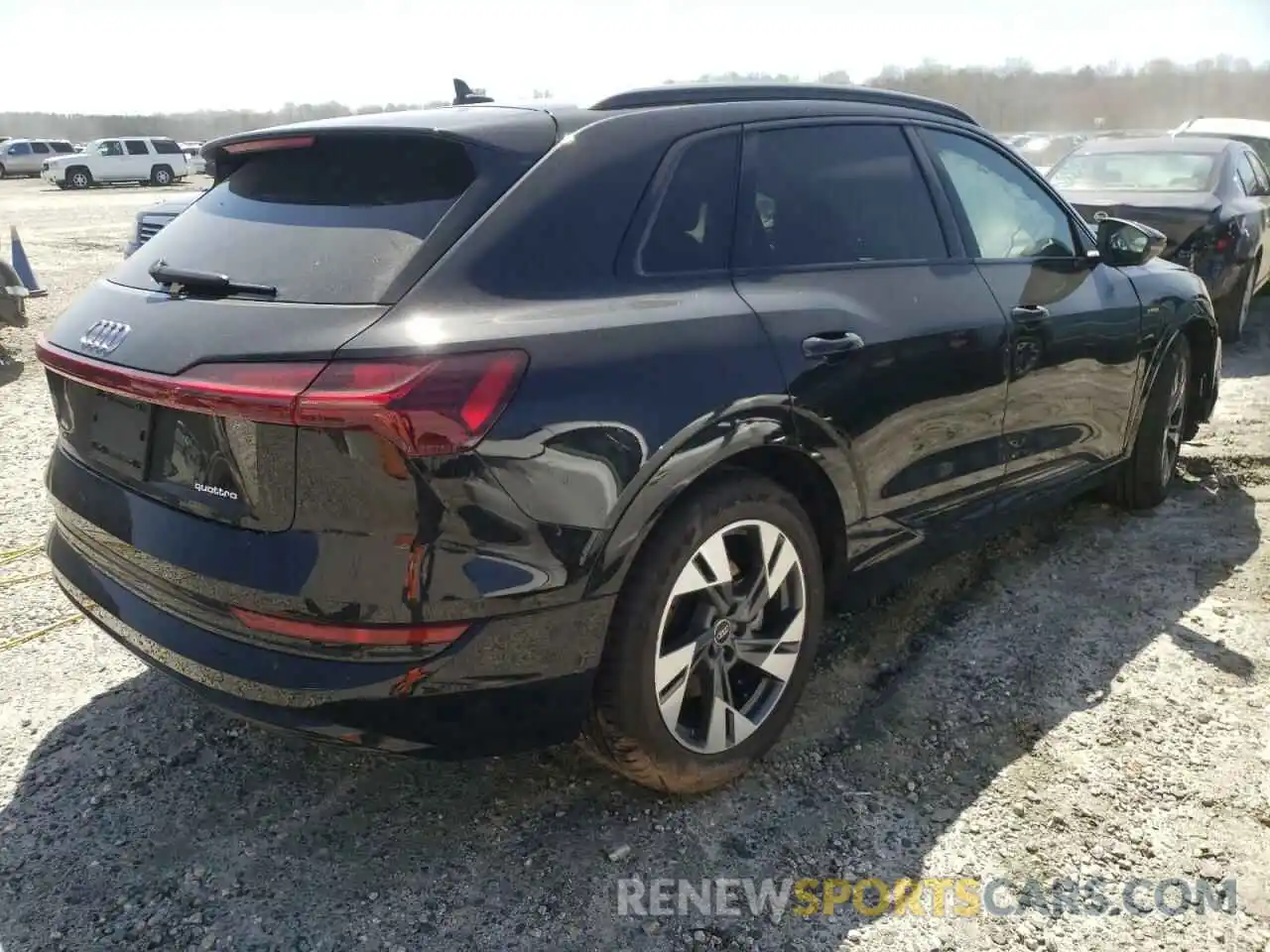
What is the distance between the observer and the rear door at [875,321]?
266 cm

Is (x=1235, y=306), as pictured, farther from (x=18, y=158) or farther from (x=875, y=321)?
(x=18, y=158)

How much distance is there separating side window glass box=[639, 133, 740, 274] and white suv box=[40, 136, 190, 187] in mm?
39925

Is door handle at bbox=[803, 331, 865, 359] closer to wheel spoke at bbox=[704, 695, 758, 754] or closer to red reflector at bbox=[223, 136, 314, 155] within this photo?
wheel spoke at bbox=[704, 695, 758, 754]

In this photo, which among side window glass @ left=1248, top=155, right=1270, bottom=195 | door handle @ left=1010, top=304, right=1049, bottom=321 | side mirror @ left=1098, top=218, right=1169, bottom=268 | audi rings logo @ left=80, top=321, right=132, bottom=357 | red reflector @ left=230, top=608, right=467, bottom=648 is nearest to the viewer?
red reflector @ left=230, top=608, right=467, bottom=648

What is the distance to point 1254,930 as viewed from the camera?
2.23 metres

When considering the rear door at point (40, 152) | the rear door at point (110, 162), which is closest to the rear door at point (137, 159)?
the rear door at point (110, 162)

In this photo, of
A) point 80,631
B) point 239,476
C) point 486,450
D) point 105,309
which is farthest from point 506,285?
point 80,631

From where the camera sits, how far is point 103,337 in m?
2.35

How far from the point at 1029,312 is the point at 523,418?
2.11m

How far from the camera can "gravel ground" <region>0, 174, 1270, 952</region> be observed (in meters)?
2.24

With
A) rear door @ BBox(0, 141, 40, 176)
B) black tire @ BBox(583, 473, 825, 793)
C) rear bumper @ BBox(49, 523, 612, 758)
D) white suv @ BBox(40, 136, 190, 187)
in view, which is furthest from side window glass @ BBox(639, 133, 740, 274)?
rear door @ BBox(0, 141, 40, 176)

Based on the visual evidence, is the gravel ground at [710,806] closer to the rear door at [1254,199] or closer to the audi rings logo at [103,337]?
the audi rings logo at [103,337]

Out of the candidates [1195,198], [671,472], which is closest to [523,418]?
[671,472]

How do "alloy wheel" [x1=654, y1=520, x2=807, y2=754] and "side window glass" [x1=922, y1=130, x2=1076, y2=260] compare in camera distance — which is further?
"side window glass" [x1=922, y1=130, x2=1076, y2=260]
